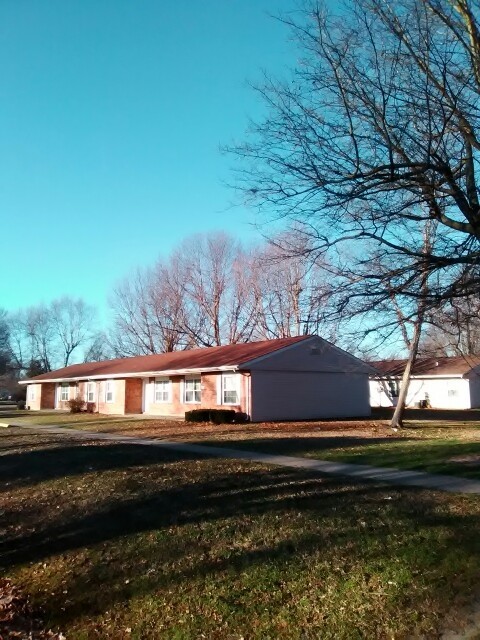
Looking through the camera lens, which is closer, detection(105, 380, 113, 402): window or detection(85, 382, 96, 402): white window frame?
detection(105, 380, 113, 402): window

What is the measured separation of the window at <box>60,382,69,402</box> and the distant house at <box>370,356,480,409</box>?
21123mm

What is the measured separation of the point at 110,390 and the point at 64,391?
30.7 feet

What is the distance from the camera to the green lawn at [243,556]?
5090 mm

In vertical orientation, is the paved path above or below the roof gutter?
below

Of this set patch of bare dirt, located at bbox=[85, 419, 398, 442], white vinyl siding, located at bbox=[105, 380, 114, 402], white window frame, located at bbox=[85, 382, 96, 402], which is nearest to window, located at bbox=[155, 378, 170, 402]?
white vinyl siding, located at bbox=[105, 380, 114, 402]

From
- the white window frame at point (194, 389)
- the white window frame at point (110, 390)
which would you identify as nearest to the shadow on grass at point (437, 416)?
the white window frame at point (194, 389)

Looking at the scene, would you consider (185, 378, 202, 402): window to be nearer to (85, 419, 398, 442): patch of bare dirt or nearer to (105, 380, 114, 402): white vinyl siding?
(85, 419, 398, 442): patch of bare dirt

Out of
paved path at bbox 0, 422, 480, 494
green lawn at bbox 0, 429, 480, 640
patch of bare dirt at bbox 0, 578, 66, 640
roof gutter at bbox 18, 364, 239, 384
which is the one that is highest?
roof gutter at bbox 18, 364, 239, 384

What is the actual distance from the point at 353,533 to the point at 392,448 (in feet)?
24.6

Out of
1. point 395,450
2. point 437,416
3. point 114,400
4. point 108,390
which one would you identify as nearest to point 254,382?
point 437,416

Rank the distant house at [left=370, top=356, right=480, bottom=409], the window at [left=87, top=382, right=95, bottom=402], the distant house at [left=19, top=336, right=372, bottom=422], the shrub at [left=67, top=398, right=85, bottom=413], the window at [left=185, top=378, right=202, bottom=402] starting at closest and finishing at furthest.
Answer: the distant house at [left=19, top=336, right=372, bottom=422] → the window at [left=185, top=378, right=202, bottom=402] → the shrub at [left=67, top=398, right=85, bottom=413] → the window at [left=87, top=382, right=95, bottom=402] → the distant house at [left=370, top=356, right=480, bottom=409]

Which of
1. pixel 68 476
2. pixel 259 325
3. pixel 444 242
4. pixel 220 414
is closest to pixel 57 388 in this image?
pixel 259 325

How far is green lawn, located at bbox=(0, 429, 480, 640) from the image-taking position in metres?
5.09

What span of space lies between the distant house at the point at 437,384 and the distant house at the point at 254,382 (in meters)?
9.42
